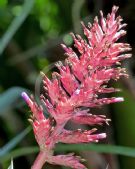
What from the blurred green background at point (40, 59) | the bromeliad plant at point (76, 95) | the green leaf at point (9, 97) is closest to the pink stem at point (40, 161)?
the bromeliad plant at point (76, 95)

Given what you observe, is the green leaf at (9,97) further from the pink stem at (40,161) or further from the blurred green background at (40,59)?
the pink stem at (40,161)

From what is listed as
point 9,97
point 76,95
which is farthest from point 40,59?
point 76,95

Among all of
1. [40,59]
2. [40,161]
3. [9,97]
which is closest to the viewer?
[40,161]

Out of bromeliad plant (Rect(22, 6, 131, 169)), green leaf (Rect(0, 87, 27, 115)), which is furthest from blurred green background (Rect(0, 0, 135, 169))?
bromeliad plant (Rect(22, 6, 131, 169))

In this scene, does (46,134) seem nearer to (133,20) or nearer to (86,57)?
(86,57)

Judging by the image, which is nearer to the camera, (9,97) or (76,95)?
(76,95)

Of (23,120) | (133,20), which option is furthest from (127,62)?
(23,120)

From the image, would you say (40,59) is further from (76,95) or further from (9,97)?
(76,95)

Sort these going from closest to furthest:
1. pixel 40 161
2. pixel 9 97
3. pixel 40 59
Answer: pixel 40 161 < pixel 9 97 < pixel 40 59
